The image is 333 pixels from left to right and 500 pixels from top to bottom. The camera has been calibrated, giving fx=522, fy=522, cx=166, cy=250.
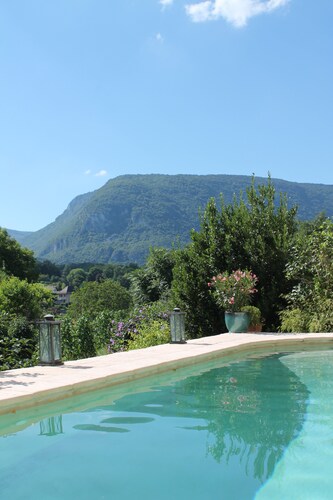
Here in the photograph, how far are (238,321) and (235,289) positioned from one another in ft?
2.35

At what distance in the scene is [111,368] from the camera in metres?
6.68

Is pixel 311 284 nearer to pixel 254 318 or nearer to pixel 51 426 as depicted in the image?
pixel 254 318

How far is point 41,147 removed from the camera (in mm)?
20719

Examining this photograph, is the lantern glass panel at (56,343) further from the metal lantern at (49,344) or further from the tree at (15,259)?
the tree at (15,259)

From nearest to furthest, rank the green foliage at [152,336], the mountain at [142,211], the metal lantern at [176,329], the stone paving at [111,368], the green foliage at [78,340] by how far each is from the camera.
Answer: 1. the stone paving at [111,368]
2. the metal lantern at [176,329]
3. the green foliage at [152,336]
4. the green foliage at [78,340]
5. the mountain at [142,211]

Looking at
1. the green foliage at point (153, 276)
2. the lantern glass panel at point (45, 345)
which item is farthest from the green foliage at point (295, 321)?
the green foliage at point (153, 276)

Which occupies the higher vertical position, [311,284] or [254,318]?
[311,284]

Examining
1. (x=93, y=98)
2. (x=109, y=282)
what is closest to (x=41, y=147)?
(x=93, y=98)

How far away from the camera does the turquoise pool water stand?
322 centimetres

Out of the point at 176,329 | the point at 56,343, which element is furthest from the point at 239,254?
the point at 56,343

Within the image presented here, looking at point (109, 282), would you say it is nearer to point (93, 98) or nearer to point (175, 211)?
point (93, 98)

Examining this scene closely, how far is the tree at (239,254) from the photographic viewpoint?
12.9 meters

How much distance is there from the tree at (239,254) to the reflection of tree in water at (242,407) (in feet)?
18.0

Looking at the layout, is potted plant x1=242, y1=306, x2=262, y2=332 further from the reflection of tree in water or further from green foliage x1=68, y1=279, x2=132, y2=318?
green foliage x1=68, y1=279, x2=132, y2=318
